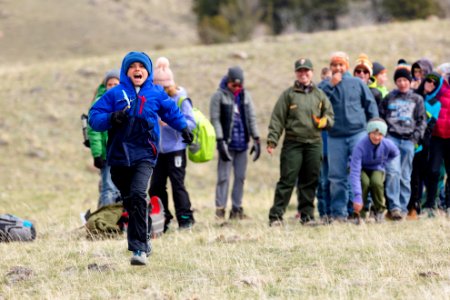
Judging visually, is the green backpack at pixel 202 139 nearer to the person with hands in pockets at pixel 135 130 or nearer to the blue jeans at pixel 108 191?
the blue jeans at pixel 108 191

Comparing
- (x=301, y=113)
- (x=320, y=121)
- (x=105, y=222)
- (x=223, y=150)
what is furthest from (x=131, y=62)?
(x=223, y=150)

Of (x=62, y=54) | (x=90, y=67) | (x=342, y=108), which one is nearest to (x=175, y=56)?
(x=90, y=67)

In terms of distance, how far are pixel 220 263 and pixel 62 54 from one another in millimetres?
40389

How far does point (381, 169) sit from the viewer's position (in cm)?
A: 1131

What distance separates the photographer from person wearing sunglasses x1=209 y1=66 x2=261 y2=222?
1259 centimetres

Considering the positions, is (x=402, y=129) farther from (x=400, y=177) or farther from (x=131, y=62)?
(x=131, y=62)

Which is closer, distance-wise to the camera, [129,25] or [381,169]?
[381,169]

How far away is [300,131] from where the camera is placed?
36.8 ft

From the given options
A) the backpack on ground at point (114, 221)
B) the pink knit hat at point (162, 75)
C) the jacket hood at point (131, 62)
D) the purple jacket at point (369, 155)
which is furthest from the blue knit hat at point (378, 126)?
the jacket hood at point (131, 62)

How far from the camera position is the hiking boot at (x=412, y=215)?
11.8 m

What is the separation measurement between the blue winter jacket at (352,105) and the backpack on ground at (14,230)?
14.7ft

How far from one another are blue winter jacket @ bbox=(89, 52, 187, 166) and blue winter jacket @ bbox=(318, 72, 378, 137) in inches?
165

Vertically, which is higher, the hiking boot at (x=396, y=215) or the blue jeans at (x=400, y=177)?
the blue jeans at (x=400, y=177)

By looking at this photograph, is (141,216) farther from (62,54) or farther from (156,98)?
(62,54)
